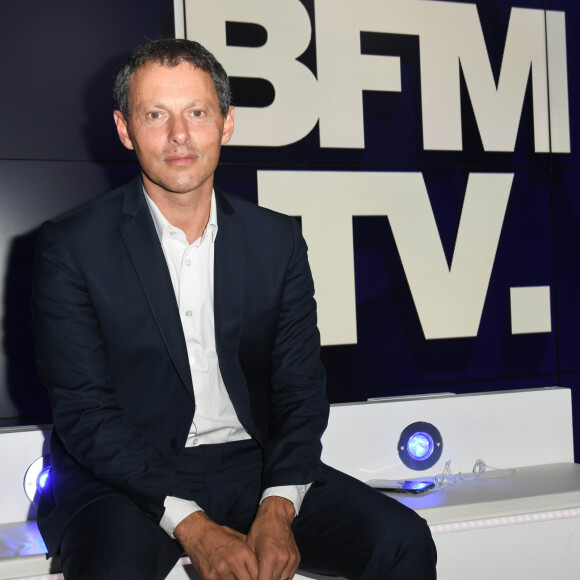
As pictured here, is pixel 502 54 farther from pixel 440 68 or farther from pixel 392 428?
pixel 392 428

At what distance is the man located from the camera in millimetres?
1763

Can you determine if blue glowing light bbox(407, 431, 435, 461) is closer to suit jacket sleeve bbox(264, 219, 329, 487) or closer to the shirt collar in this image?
suit jacket sleeve bbox(264, 219, 329, 487)

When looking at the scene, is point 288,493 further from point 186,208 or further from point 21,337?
point 21,337

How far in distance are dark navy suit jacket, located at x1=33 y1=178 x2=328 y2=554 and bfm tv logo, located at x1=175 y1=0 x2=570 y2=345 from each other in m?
0.87

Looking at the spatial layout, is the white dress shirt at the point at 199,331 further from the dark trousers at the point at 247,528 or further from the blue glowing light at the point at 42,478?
the blue glowing light at the point at 42,478

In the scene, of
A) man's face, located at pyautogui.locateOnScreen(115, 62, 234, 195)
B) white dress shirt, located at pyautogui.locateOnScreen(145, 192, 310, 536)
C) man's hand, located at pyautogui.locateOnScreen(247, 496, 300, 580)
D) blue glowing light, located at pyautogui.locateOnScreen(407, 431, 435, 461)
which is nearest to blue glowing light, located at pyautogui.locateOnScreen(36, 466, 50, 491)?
white dress shirt, located at pyautogui.locateOnScreen(145, 192, 310, 536)

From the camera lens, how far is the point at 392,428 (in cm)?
271

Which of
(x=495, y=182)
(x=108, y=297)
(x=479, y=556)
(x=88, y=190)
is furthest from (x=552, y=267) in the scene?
(x=108, y=297)

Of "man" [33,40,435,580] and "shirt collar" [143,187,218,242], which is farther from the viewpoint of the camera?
"shirt collar" [143,187,218,242]

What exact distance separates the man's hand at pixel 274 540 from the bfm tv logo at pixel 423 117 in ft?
3.93

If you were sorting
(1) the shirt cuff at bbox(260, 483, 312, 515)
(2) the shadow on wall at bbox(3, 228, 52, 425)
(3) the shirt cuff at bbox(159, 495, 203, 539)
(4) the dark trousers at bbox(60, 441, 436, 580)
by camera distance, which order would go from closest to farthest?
(4) the dark trousers at bbox(60, 441, 436, 580) < (3) the shirt cuff at bbox(159, 495, 203, 539) < (1) the shirt cuff at bbox(260, 483, 312, 515) < (2) the shadow on wall at bbox(3, 228, 52, 425)

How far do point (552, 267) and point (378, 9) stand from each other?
126 centimetres

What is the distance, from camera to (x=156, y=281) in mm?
1924

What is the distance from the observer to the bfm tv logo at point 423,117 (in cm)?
294
